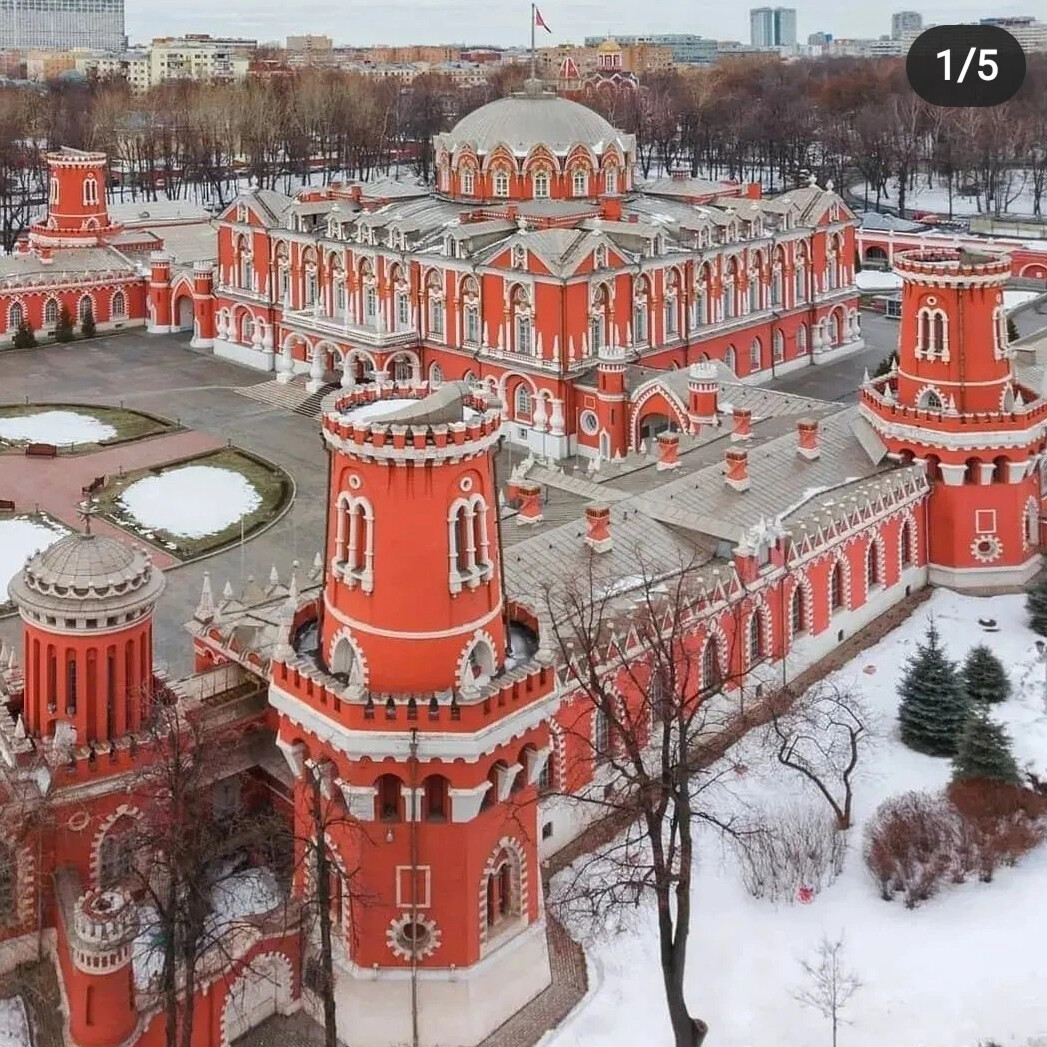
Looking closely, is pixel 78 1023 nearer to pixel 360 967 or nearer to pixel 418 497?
pixel 360 967

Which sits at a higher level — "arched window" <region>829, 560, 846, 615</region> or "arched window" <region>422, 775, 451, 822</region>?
"arched window" <region>422, 775, 451, 822</region>

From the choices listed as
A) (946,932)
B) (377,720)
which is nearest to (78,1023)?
(377,720)

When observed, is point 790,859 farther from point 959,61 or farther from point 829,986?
point 959,61

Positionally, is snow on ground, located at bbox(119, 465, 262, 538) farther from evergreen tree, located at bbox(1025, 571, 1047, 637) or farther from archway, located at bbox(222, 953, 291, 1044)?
evergreen tree, located at bbox(1025, 571, 1047, 637)

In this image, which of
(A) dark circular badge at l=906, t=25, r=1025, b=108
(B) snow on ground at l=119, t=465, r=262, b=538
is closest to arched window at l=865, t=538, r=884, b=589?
(A) dark circular badge at l=906, t=25, r=1025, b=108

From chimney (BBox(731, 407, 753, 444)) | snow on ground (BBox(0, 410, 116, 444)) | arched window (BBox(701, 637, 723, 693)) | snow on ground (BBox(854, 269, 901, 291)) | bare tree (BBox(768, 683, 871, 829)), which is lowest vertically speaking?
bare tree (BBox(768, 683, 871, 829))

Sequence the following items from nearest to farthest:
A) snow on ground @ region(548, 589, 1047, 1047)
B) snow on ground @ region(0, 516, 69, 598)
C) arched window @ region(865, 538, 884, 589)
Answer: snow on ground @ region(548, 589, 1047, 1047), arched window @ region(865, 538, 884, 589), snow on ground @ region(0, 516, 69, 598)
